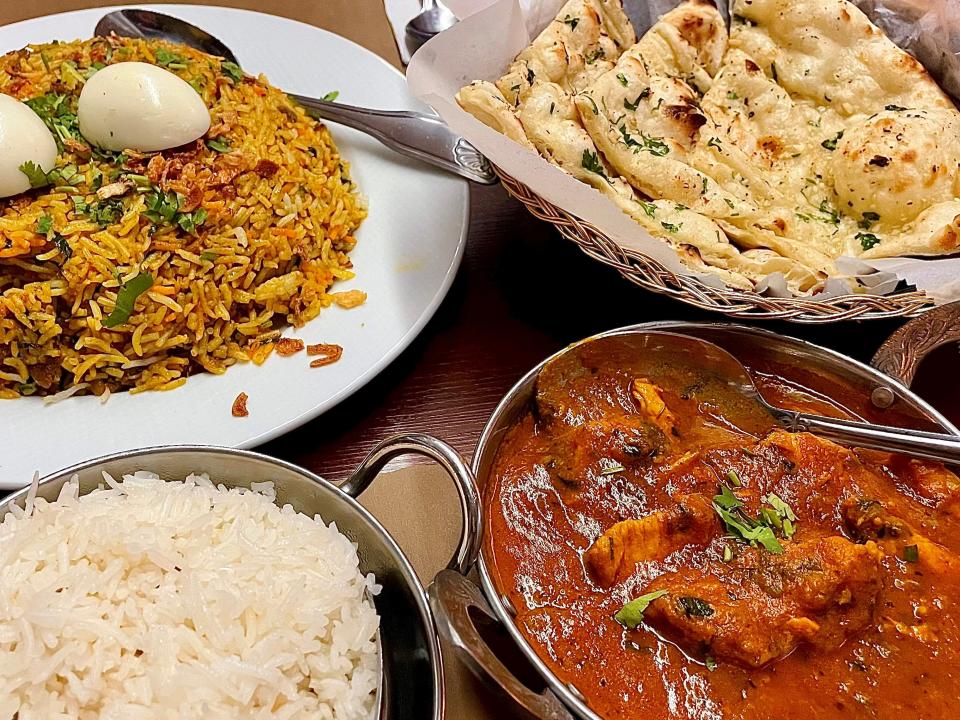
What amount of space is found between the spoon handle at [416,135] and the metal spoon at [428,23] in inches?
17.5

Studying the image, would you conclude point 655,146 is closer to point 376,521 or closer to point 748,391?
point 748,391

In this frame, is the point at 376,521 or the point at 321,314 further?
the point at 321,314

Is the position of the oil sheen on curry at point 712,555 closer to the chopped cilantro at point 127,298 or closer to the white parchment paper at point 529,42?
the white parchment paper at point 529,42

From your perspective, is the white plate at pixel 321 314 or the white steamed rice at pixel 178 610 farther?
the white plate at pixel 321 314

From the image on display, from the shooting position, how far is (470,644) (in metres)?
0.86

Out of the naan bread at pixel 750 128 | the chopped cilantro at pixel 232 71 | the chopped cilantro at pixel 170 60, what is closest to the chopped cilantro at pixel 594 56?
the naan bread at pixel 750 128

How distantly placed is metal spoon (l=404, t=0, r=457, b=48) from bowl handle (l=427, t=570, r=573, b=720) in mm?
1682

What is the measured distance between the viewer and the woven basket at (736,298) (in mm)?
1299

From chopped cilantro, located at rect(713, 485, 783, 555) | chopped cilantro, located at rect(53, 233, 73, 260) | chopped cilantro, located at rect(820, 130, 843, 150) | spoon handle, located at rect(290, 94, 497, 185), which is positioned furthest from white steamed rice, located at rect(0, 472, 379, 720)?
chopped cilantro, located at rect(820, 130, 843, 150)

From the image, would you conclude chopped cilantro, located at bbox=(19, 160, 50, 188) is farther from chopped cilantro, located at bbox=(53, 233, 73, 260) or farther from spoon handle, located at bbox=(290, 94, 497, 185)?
spoon handle, located at bbox=(290, 94, 497, 185)

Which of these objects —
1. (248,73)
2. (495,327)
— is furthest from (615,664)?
(248,73)

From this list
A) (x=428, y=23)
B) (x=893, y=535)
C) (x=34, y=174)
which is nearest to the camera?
(x=893, y=535)

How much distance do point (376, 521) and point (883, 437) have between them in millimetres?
756

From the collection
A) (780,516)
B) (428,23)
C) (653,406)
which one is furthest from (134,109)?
(780,516)
